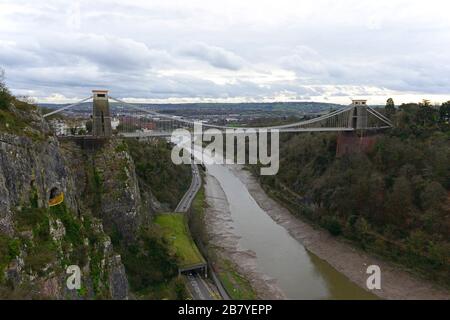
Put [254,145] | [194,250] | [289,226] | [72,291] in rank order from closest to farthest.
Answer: [72,291] < [194,250] < [289,226] < [254,145]

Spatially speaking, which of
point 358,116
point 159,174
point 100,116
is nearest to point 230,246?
point 159,174

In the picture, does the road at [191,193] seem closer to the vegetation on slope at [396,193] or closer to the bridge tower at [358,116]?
the vegetation on slope at [396,193]

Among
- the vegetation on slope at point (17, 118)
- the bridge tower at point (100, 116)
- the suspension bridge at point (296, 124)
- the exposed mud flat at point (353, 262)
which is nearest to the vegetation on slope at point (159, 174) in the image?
the suspension bridge at point (296, 124)

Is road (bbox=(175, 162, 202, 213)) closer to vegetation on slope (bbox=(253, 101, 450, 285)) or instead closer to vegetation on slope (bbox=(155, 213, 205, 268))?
vegetation on slope (bbox=(155, 213, 205, 268))

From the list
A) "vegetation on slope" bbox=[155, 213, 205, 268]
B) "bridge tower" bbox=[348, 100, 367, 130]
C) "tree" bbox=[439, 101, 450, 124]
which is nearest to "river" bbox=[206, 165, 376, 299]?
"vegetation on slope" bbox=[155, 213, 205, 268]

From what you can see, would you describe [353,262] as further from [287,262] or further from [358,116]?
[358,116]
